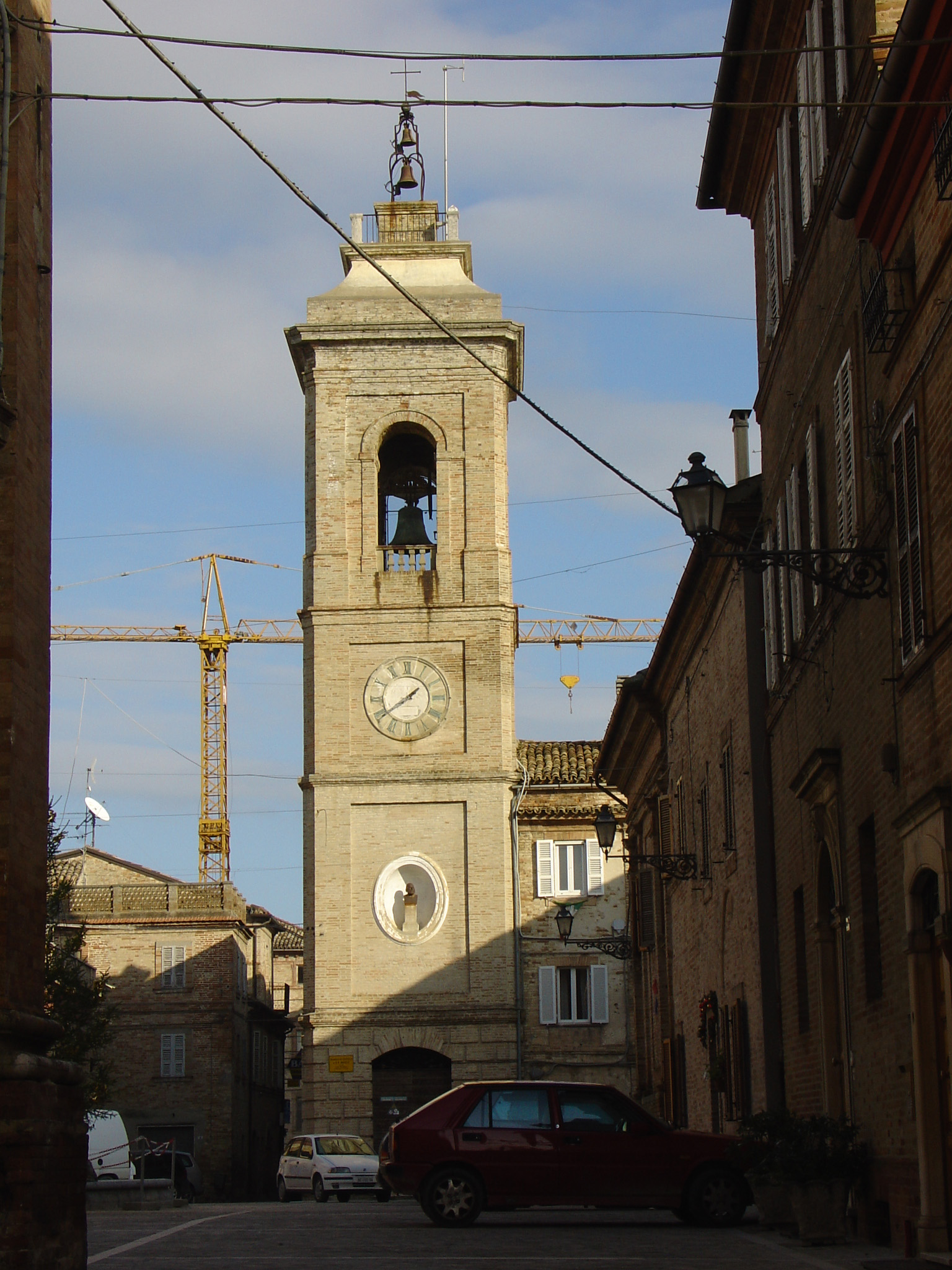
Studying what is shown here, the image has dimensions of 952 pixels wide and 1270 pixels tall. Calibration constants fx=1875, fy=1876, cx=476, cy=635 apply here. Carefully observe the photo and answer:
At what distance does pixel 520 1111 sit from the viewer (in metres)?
18.2

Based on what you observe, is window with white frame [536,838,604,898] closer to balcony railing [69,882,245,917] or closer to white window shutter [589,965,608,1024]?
white window shutter [589,965,608,1024]

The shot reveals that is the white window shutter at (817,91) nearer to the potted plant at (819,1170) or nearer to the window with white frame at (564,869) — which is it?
the potted plant at (819,1170)

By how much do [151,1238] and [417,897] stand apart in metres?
25.4

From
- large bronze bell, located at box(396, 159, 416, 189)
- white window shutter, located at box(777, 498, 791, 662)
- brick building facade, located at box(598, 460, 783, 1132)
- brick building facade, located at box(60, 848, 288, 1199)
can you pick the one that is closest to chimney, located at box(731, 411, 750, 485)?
brick building facade, located at box(598, 460, 783, 1132)

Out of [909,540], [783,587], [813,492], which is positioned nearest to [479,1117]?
[783,587]

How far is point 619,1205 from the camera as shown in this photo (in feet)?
58.9

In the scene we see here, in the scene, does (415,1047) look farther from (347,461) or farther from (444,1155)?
(444,1155)

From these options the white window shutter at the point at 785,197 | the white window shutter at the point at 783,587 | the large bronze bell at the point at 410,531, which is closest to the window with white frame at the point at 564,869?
the large bronze bell at the point at 410,531

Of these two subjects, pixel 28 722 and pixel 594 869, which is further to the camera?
pixel 594 869

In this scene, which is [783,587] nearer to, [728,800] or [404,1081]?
[728,800]

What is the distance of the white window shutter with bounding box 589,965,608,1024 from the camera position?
142 ft

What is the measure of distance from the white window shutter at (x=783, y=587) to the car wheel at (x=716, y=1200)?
5.02 metres

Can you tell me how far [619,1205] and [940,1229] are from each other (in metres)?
6.80

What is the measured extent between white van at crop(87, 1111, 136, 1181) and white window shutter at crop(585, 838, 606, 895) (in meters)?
13.0
